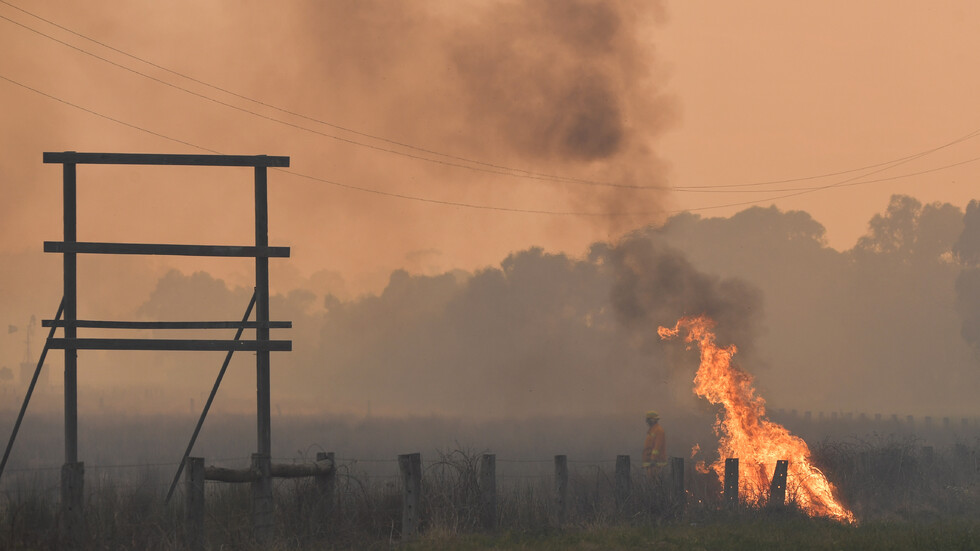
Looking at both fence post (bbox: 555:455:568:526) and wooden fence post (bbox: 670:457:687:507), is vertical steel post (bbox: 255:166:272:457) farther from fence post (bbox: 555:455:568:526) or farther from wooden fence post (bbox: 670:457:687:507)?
wooden fence post (bbox: 670:457:687:507)

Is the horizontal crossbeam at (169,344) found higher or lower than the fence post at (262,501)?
higher

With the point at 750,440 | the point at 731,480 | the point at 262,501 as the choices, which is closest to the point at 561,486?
the point at 731,480

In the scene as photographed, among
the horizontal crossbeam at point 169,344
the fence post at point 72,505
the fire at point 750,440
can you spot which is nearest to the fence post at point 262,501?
the horizontal crossbeam at point 169,344

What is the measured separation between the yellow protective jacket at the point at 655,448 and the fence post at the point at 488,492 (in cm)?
577

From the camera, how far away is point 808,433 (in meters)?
48.7

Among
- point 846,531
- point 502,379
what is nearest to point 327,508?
point 846,531

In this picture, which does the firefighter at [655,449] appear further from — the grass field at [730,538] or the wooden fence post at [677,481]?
the grass field at [730,538]

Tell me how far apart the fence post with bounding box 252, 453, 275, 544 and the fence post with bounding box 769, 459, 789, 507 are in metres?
9.81

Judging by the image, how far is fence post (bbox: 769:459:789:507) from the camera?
782 inches

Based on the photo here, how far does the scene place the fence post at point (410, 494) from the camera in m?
15.2

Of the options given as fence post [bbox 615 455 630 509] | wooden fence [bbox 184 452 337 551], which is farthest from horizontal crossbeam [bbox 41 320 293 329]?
fence post [bbox 615 455 630 509]

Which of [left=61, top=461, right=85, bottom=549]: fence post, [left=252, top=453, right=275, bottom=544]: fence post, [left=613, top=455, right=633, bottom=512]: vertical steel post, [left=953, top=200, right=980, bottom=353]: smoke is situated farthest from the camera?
[left=953, top=200, right=980, bottom=353]: smoke

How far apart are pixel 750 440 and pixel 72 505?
14.6 m

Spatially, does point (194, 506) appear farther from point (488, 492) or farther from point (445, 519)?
point (488, 492)
